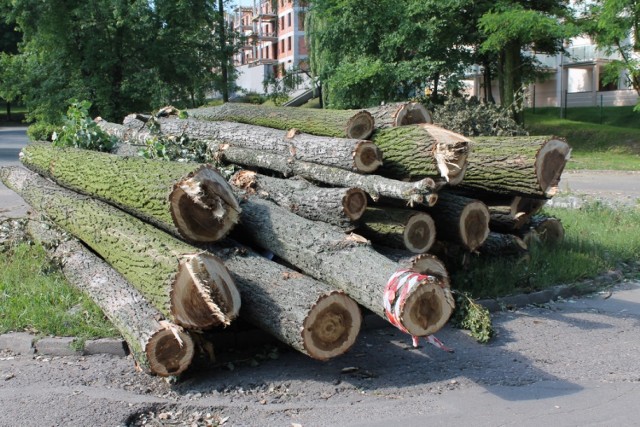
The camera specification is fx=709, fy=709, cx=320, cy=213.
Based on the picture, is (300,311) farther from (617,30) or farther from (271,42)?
(271,42)

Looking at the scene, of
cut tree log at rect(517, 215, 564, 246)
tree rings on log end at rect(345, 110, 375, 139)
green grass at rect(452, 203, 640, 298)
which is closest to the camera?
tree rings on log end at rect(345, 110, 375, 139)

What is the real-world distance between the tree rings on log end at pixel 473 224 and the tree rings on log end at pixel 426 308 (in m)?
2.12

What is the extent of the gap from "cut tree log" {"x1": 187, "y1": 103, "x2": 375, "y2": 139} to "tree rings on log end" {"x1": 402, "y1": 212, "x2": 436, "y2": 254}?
1206 mm

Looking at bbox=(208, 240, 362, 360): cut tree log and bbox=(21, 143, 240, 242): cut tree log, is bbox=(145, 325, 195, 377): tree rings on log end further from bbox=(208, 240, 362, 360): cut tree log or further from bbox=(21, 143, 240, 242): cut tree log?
bbox=(21, 143, 240, 242): cut tree log

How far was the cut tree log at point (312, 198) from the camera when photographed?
6605 millimetres

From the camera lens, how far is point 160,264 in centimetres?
557

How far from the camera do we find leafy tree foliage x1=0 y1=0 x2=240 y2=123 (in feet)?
82.7

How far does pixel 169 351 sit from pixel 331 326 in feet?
3.97

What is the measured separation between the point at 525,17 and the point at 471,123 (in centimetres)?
1170

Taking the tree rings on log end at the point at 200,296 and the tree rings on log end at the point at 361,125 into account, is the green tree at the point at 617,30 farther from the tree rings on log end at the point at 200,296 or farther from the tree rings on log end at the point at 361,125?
the tree rings on log end at the point at 200,296

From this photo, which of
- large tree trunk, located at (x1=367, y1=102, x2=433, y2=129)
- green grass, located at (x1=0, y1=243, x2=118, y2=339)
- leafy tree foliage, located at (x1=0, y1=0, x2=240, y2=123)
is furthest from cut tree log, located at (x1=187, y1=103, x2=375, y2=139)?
leafy tree foliage, located at (x1=0, y1=0, x2=240, y2=123)

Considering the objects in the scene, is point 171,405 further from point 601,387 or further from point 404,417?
point 601,387

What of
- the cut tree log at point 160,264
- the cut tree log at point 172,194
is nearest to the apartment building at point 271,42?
the cut tree log at point 172,194

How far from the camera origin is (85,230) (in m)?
7.14
